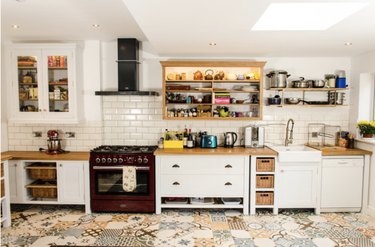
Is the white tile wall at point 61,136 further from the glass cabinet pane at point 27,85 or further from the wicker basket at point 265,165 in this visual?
the wicker basket at point 265,165

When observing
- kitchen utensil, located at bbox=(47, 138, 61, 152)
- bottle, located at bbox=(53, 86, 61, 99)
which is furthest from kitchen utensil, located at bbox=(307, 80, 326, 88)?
kitchen utensil, located at bbox=(47, 138, 61, 152)

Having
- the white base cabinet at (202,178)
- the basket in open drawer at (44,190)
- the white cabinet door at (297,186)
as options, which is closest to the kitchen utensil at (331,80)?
the white cabinet door at (297,186)

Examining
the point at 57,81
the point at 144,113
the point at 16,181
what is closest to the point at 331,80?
the point at 144,113

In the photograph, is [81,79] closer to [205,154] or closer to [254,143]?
[205,154]

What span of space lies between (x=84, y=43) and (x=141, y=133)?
5.46ft

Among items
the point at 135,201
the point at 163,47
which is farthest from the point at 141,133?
the point at 163,47

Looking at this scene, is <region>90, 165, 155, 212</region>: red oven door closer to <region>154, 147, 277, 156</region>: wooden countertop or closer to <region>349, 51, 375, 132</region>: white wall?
<region>154, 147, 277, 156</region>: wooden countertop

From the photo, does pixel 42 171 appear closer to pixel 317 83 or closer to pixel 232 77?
pixel 232 77

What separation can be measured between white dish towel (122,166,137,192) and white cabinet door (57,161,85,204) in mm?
600

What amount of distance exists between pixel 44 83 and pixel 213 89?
2.54 metres

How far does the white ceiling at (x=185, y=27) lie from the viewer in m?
2.33

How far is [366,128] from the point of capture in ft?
12.9

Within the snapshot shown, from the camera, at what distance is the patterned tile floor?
314 centimetres

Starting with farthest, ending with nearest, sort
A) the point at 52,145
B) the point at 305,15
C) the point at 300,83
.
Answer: the point at 300,83 < the point at 52,145 < the point at 305,15
